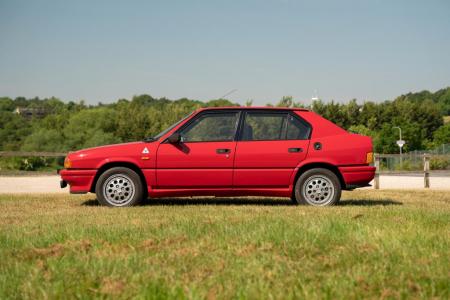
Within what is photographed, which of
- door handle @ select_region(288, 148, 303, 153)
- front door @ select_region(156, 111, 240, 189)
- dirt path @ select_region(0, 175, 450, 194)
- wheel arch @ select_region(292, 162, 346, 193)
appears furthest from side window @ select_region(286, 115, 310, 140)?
dirt path @ select_region(0, 175, 450, 194)

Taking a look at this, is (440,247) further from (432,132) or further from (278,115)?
(432,132)

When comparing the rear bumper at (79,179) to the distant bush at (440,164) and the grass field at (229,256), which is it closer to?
the grass field at (229,256)

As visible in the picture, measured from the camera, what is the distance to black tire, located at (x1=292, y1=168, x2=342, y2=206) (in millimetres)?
8961

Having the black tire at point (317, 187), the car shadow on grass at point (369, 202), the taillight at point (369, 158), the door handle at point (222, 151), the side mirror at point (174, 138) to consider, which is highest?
the side mirror at point (174, 138)

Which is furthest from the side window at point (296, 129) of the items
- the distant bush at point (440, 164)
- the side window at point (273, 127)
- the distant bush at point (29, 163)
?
the distant bush at point (440, 164)

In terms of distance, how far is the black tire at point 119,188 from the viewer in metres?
9.05

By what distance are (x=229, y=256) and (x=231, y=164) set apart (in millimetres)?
4558

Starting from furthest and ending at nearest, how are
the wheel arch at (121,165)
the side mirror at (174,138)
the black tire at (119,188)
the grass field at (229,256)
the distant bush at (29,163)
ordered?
the distant bush at (29,163) → the wheel arch at (121,165) → the black tire at (119,188) → the side mirror at (174,138) → the grass field at (229,256)

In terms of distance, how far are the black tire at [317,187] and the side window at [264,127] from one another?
74cm

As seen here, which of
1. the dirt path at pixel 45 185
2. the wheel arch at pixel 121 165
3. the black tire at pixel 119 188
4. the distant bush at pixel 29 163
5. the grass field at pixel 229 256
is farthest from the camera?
the distant bush at pixel 29 163

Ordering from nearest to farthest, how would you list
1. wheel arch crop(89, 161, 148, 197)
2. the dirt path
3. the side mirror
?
the side mirror → wheel arch crop(89, 161, 148, 197) → the dirt path

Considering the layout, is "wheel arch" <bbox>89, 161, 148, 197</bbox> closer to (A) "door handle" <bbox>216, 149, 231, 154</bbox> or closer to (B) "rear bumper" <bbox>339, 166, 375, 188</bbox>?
(A) "door handle" <bbox>216, 149, 231, 154</bbox>

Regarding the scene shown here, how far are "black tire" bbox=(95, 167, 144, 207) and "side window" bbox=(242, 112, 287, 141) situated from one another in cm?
184

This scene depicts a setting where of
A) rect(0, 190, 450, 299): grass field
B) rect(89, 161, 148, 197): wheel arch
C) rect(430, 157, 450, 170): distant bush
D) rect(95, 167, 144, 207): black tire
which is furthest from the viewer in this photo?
rect(430, 157, 450, 170): distant bush
